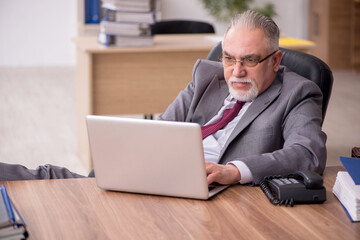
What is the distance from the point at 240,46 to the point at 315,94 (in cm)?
29

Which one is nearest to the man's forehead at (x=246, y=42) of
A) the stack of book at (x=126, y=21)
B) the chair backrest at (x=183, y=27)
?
the stack of book at (x=126, y=21)

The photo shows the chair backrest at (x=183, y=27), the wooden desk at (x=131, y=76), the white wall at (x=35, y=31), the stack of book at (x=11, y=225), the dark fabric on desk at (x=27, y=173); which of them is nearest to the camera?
the stack of book at (x=11, y=225)

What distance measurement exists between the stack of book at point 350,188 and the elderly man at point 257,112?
163 mm

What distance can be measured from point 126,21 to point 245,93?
6.04ft

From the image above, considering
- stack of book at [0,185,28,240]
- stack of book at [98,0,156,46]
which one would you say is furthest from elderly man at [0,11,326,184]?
stack of book at [98,0,156,46]

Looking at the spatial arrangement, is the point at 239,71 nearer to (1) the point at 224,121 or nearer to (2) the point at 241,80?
(2) the point at 241,80

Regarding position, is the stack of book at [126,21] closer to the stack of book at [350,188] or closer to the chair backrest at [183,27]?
the chair backrest at [183,27]

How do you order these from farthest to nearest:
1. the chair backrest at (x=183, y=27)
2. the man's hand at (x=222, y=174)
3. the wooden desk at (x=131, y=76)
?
the chair backrest at (x=183, y=27) < the wooden desk at (x=131, y=76) < the man's hand at (x=222, y=174)

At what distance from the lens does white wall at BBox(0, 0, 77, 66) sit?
7.23 metres

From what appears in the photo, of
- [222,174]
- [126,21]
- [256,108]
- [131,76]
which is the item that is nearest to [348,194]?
[222,174]

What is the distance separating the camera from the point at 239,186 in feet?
5.22

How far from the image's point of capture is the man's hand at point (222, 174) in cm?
154

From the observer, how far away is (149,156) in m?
1.46

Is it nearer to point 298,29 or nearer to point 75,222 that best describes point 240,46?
point 75,222
